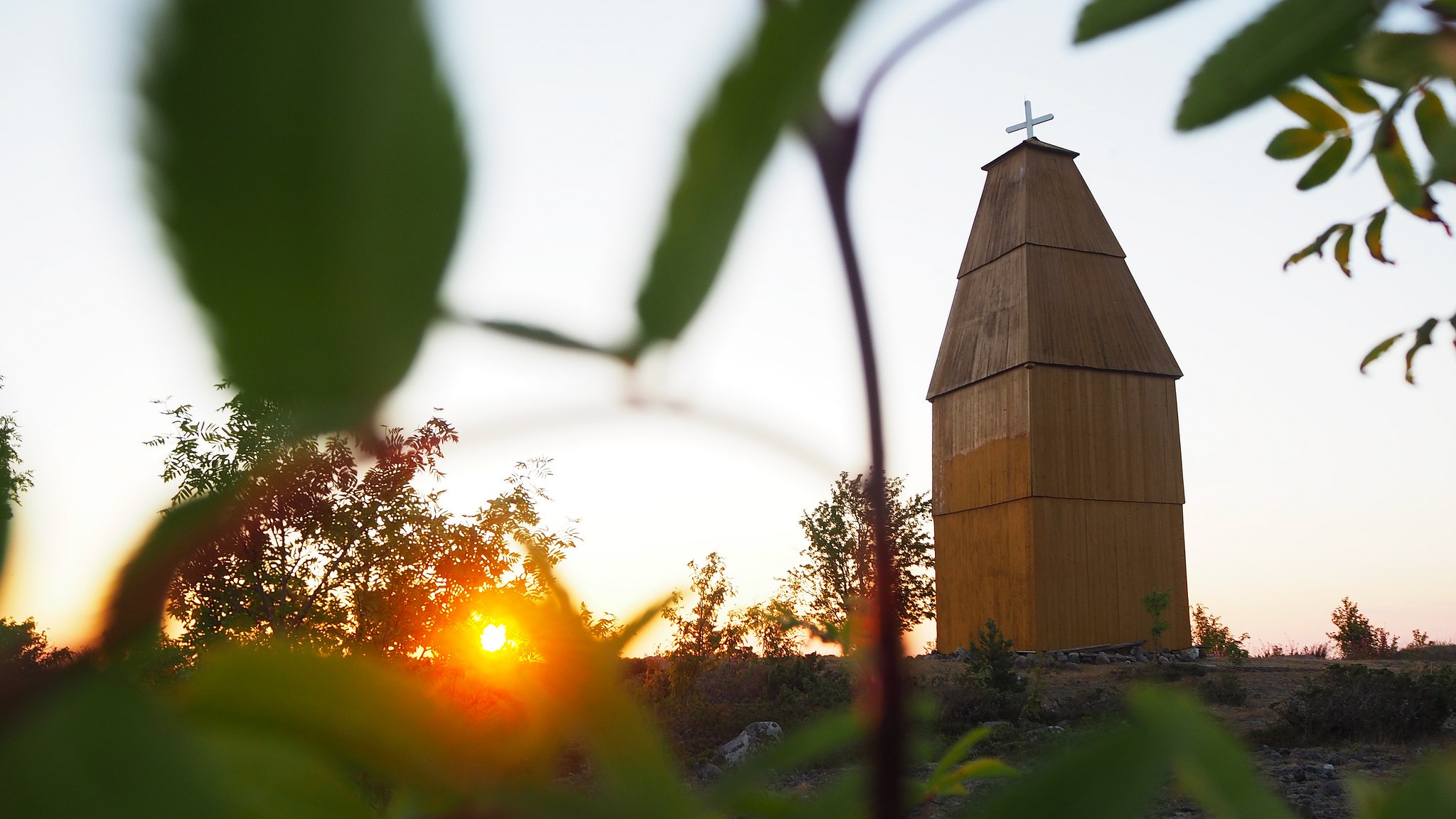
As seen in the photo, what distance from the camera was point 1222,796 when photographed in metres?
0.14

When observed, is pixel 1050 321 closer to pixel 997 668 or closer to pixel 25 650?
pixel 997 668

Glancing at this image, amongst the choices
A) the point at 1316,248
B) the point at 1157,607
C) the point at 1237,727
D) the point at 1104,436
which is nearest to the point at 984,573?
the point at 1157,607

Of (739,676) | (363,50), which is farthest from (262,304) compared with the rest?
(739,676)

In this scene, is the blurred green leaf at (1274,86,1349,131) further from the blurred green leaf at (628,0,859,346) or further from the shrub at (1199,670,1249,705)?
the shrub at (1199,670,1249,705)

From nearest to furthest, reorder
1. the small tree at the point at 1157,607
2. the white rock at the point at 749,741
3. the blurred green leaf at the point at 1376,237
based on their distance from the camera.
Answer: the blurred green leaf at the point at 1376,237 < the white rock at the point at 749,741 < the small tree at the point at 1157,607

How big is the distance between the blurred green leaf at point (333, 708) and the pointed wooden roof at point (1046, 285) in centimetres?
951

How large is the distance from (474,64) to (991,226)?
32.0 feet

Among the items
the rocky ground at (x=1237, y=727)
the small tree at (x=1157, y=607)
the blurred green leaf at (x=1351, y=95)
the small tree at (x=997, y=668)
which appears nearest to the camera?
the blurred green leaf at (x=1351, y=95)

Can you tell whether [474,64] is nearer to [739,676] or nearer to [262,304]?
[262,304]

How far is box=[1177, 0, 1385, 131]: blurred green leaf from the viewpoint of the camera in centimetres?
22

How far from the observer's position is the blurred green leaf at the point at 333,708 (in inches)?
4.9

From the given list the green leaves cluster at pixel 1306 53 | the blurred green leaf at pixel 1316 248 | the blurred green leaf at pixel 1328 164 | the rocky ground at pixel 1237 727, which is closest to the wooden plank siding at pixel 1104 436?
the rocky ground at pixel 1237 727

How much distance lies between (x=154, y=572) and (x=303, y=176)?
0.06m

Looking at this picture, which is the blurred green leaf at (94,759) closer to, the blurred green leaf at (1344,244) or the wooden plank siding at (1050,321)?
the blurred green leaf at (1344,244)
